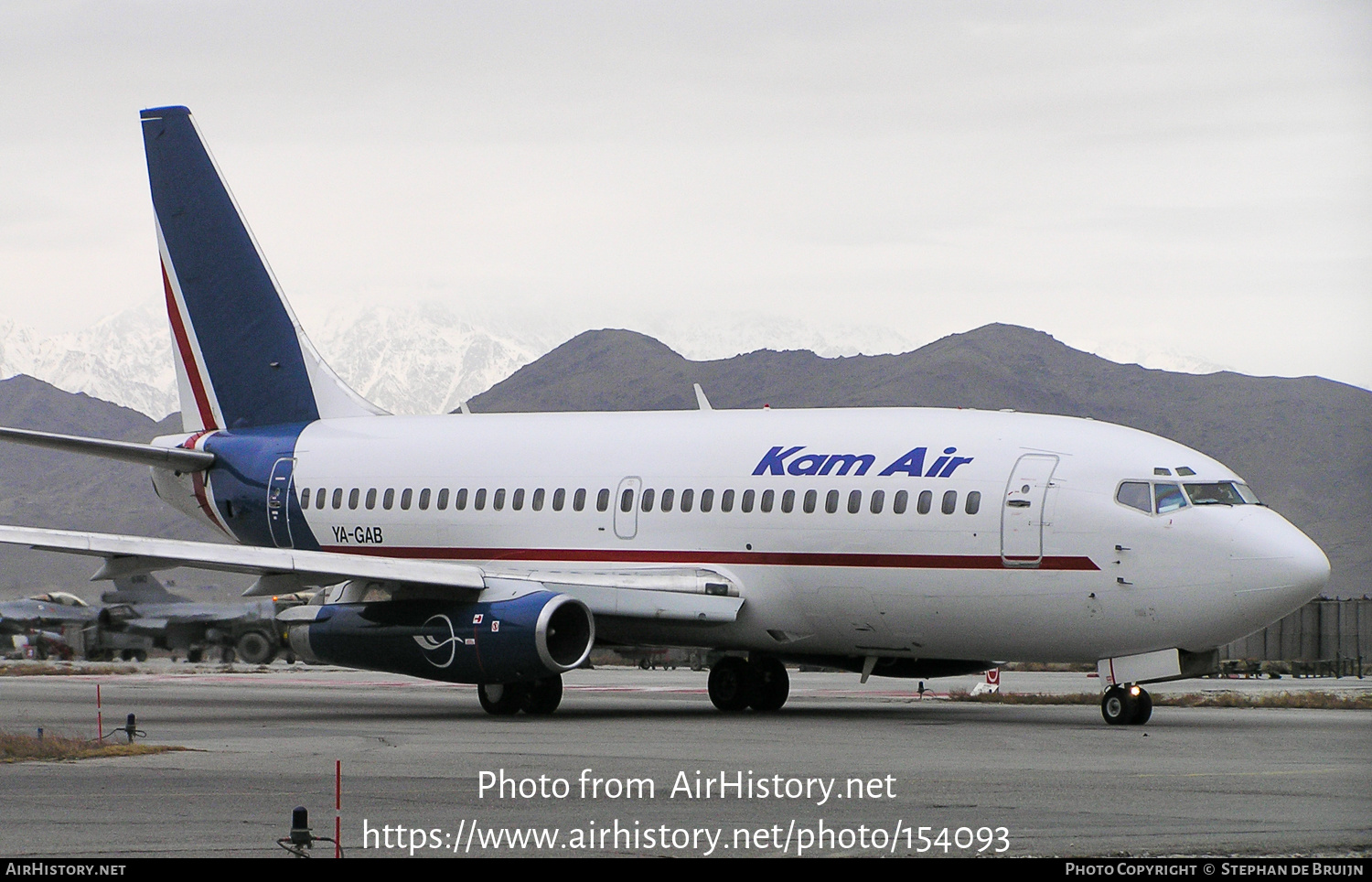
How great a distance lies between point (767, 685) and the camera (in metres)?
27.5

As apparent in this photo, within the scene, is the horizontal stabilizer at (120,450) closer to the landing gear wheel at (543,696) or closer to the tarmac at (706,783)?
the tarmac at (706,783)

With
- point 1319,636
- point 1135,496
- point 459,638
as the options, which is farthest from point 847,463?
point 1319,636

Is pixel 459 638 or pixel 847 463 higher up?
pixel 847 463

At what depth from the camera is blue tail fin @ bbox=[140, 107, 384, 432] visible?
32.7 m

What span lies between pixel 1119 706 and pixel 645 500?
7.42m

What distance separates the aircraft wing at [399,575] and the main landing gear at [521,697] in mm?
1412

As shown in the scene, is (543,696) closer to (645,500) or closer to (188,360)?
(645,500)

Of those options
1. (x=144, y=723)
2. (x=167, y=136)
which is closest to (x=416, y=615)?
(x=144, y=723)

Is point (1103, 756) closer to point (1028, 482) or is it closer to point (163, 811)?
point (1028, 482)

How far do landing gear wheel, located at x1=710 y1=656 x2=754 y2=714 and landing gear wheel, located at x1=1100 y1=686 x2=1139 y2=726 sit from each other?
590 centimetres

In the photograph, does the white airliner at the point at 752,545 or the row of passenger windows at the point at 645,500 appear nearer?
the white airliner at the point at 752,545

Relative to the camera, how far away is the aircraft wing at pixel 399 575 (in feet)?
78.4

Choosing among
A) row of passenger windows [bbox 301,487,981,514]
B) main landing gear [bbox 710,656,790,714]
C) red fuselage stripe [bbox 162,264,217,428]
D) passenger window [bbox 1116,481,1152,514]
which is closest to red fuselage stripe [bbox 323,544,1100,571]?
row of passenger windows [bbox 301,487,981,514]

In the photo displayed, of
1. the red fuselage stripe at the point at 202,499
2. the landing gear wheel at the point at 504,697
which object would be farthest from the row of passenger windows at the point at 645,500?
the landing gear wheel at the point at 504,697
